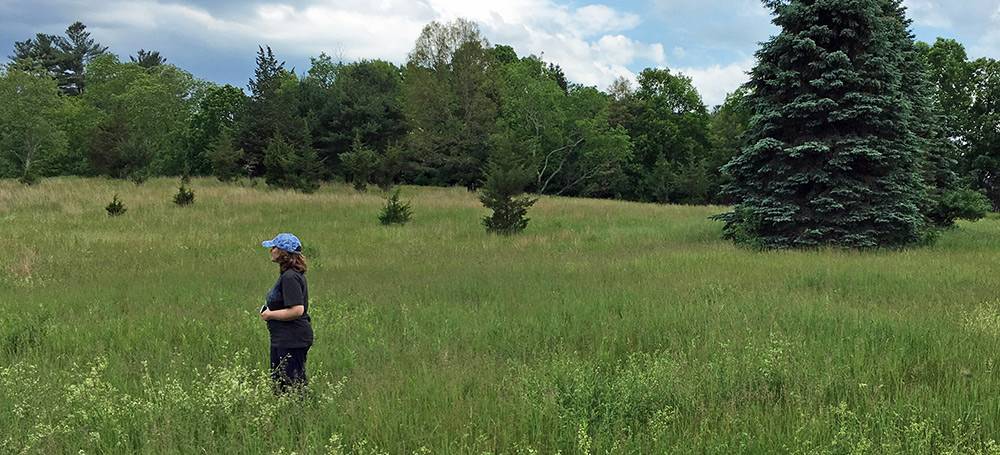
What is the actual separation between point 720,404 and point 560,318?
2.89m

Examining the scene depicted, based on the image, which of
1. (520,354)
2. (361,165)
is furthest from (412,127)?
(520,354)

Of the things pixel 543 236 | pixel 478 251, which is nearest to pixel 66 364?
pixel 478 251

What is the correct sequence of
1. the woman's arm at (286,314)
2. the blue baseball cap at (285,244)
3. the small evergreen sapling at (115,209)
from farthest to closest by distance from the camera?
the small evergreen sapling at (115,209) → the blue baseball cap at (285,244) → the woman's arm at (286,314)

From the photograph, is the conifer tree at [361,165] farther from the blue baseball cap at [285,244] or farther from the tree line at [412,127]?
the blue baseball cap at [285,244]

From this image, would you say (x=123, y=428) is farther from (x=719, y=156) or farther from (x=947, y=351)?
(x=719, y=156)

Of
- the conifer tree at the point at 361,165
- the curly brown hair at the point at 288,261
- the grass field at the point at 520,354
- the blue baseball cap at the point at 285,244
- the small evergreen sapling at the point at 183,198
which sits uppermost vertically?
the conifer tree at the point at 361,165

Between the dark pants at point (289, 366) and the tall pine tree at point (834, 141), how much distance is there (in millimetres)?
12786

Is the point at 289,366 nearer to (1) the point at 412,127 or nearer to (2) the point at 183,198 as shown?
(2) the point at 183,198

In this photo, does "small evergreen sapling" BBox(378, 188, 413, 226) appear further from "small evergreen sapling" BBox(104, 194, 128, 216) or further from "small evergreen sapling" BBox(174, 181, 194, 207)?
"small evergreen sapling" BBox(104, 194, 128, 216)

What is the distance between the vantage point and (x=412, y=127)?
4497 centimetres

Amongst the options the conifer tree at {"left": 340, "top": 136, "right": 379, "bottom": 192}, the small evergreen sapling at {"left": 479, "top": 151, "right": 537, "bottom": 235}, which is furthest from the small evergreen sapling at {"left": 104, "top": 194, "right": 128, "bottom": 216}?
the conifer tree at {"left": 340, "top": 136, "right": 379, "bottom": 192}

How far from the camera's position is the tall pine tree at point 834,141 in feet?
47.4

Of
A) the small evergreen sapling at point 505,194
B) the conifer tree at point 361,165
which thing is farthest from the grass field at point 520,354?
the conifer tree at point 361,165

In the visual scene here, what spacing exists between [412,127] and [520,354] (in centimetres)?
4074
